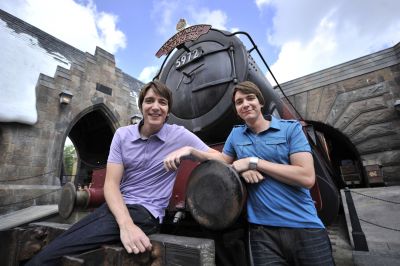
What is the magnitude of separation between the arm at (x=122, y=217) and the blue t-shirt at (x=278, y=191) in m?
0.55

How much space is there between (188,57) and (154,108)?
140 centimetres

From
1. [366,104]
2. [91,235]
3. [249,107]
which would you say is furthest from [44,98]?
[366,104]

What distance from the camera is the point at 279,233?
1125 mm

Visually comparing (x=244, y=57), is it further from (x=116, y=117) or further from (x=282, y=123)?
(x=116, y=117)

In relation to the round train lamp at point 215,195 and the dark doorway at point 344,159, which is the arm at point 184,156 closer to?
the round train lamp at point 215,195

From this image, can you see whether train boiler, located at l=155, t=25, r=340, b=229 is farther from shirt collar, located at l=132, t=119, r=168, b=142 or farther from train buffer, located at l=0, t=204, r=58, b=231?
train buffer, located at l=0, t=204, r=58, b=231

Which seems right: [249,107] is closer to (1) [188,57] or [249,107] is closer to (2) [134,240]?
(2) [134,240]

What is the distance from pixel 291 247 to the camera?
3.59 ft

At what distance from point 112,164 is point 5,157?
6.01m

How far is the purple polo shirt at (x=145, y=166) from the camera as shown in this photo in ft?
4.17

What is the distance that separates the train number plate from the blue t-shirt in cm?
145

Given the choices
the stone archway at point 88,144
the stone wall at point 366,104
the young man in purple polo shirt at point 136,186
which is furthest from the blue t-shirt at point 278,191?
the stone archway at point 88,144

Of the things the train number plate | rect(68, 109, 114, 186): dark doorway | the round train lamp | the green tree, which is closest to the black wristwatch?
the round train lamp

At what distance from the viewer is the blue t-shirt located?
113cm
